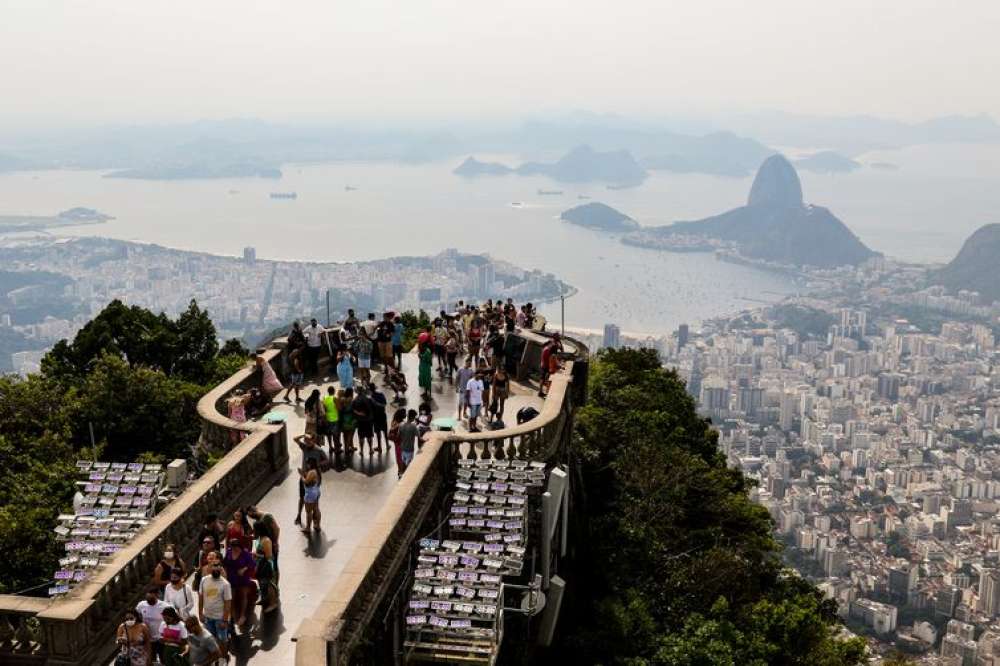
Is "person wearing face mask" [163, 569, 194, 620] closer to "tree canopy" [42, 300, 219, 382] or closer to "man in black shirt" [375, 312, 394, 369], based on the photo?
"man in black shirt" [375, 312, 394, 369]

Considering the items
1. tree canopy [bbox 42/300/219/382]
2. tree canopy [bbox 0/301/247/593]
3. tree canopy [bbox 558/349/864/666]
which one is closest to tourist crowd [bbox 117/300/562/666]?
tree canopy [bbox 558/349/864/666]

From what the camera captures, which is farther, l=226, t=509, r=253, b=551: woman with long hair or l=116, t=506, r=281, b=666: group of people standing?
l=226, t=509, r=253, b=551: woman with long hair

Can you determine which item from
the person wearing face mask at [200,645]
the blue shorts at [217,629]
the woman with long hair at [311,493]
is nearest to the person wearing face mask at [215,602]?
the blue shorts at [217,629]

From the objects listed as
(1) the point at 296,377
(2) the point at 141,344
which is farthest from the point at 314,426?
(2) the point at 141,344

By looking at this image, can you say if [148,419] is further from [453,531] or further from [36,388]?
[453,531]

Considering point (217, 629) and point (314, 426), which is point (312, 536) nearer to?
point (314, 426)
